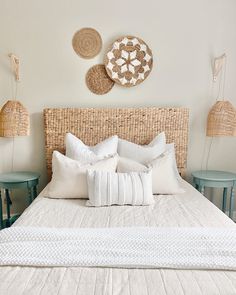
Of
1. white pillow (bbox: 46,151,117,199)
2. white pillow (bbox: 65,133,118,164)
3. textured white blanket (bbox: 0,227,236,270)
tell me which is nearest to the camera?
textured white blanket (bbox: 0,227,236,270)

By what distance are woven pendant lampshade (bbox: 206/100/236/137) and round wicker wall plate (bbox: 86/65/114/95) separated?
3.44 feet

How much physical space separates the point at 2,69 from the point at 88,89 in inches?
33.8

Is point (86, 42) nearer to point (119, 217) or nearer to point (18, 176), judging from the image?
point (18, 176)

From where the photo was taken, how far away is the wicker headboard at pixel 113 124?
2908 millimetres

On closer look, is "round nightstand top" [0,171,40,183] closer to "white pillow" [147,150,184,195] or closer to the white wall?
the white wall

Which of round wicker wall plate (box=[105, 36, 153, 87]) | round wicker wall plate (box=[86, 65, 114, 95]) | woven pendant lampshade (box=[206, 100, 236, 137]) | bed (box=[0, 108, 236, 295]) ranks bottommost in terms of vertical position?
bed (box=[0, 108, 236, 295])

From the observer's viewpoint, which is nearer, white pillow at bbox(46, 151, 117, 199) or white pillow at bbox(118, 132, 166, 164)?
white pillow at bbox(46, 151, 117, 199)

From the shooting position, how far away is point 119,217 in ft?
6.46

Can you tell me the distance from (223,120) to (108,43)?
1.32m

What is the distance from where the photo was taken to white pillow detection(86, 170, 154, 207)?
217 cm

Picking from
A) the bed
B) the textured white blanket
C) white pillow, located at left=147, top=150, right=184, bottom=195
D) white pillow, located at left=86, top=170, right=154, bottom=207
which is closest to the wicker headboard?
the bed

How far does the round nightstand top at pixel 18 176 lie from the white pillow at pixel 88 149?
0.42 m

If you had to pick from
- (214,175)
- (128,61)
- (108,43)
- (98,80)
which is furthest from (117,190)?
(108,43)

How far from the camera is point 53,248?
1.48m
